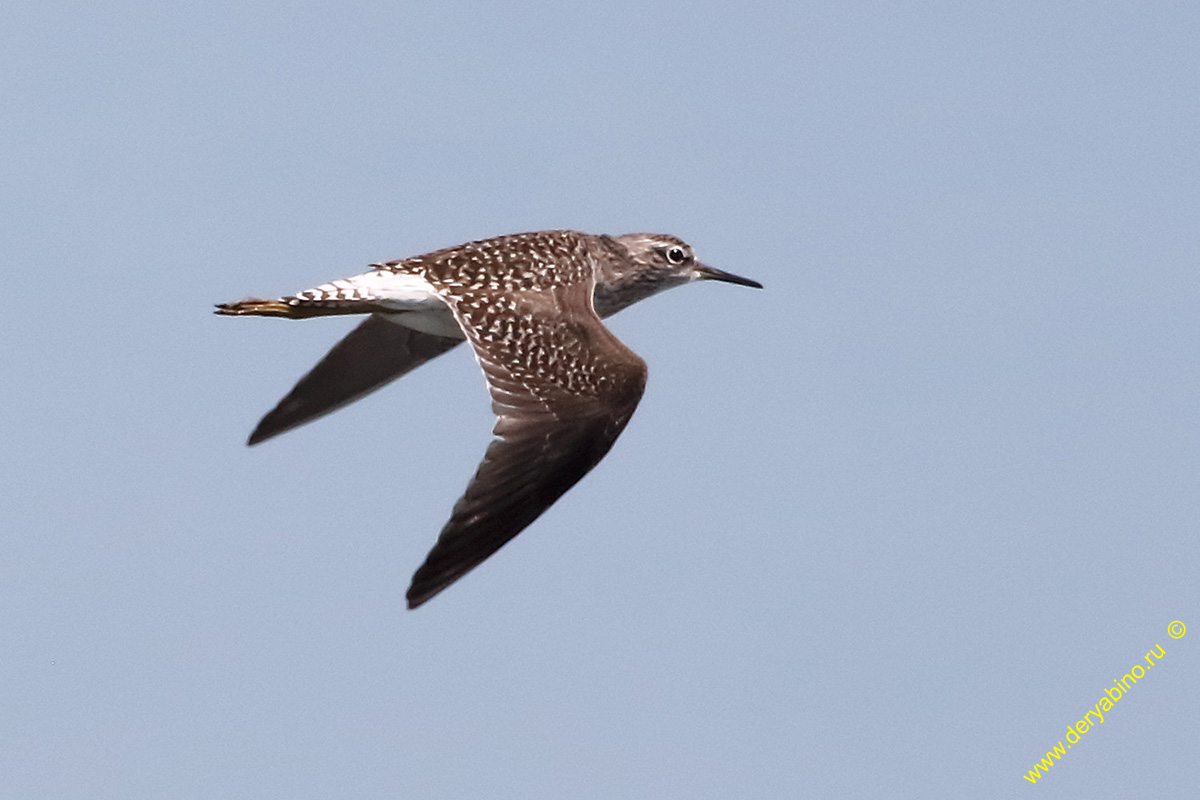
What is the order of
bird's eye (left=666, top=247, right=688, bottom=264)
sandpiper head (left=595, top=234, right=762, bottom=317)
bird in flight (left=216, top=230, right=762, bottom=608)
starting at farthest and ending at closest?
bird's eye (left=666, top=247, right=688, bottom=264)
sandpiper head (left=595, top=234, right=762, bottom=317)
bird in flight (left=216, top=230, right=762, bottom=608)

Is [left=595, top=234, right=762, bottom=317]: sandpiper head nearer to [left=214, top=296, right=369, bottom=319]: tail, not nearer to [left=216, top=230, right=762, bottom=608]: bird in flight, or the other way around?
[left=216, top=230, right=762, bottom=608]: bird in flight

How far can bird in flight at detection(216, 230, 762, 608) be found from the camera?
16.9 meters

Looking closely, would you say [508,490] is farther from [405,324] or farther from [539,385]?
[405,324]

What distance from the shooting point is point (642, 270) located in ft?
72.2

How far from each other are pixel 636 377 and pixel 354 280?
3.23 metres

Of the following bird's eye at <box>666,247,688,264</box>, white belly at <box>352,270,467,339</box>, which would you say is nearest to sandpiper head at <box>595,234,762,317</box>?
bird's eye at <box>666,247,688,264</box>

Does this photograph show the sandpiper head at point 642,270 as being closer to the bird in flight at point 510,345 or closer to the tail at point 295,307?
the bird in flight at point 510,345

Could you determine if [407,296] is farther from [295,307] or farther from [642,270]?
[642,270]

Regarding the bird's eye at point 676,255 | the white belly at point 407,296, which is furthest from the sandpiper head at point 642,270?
the white belly at point 407,296

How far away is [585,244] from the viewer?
21281 mm

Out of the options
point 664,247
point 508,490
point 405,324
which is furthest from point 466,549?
point 664,247

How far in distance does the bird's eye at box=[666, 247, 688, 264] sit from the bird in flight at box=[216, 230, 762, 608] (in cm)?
1

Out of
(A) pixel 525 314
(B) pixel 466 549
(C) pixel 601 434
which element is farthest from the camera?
(A) pixel 525 314

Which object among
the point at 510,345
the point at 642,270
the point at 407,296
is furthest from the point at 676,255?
the point at 510,345
